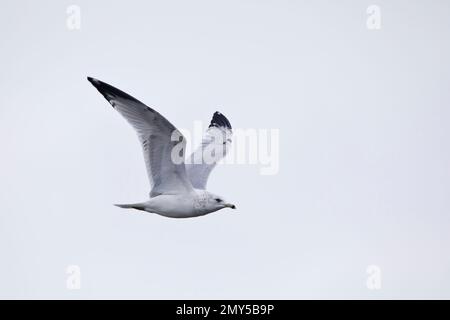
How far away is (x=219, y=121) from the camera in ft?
37.1

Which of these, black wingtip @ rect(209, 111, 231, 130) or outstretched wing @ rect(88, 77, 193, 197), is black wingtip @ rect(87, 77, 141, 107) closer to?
outstretched wing @ rect(88, 77, 193, 197)

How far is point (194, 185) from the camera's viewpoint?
971 centimetres

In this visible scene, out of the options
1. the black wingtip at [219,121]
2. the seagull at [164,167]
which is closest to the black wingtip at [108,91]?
the seagull at [164,167]

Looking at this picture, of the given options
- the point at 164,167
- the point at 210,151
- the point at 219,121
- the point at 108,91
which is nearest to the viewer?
the point at 108,91

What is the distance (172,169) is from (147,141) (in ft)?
1.34

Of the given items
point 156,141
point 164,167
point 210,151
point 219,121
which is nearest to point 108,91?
point 156,141

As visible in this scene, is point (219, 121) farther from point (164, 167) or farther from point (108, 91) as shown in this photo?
point (108, 91)

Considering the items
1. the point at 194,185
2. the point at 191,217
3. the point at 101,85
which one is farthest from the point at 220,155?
the point at 101,85

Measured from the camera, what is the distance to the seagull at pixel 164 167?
857cm

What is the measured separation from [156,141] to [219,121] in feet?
8.79

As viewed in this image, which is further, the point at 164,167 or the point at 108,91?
the point at 164,167

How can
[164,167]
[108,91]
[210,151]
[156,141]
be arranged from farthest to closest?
[210,151]
[164,167]
[156,141]
[108,91]

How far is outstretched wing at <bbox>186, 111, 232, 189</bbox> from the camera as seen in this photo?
988 centimetres

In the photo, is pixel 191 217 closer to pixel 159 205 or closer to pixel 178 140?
pixel 159 205
